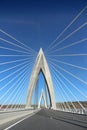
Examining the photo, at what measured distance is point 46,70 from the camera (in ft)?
228

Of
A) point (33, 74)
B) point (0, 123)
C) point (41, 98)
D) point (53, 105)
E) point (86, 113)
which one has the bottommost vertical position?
point (0, 123)

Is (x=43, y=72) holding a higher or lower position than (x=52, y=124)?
higher

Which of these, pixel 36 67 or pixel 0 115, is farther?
pixel 36 67

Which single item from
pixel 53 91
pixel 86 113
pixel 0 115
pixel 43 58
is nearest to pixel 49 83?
pixel 53 91

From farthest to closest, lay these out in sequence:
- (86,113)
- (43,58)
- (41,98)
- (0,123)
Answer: (41,98) < (43,58) < (86,113) < (0,123)

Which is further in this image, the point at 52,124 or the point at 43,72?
the point at 43,72

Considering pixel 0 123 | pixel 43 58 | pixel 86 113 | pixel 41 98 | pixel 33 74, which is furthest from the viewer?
pixel 41 98

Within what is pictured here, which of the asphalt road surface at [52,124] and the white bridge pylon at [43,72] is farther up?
the white bridge pylon at [43,72]

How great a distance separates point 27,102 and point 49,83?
819 centimetres

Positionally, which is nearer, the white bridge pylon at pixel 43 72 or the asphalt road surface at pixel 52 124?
the asphalt road surface at pixel 52 124

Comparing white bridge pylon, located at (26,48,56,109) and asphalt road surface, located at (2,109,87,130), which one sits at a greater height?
white bridge pylon, located at (26,48,56,109)

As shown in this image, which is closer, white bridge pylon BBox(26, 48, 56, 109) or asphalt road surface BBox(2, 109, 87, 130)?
asphalt road surface BBox(2, 109, 87, 130)

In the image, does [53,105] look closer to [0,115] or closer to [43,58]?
[43,58]

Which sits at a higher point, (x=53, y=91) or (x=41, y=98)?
(x=41, y=98)
